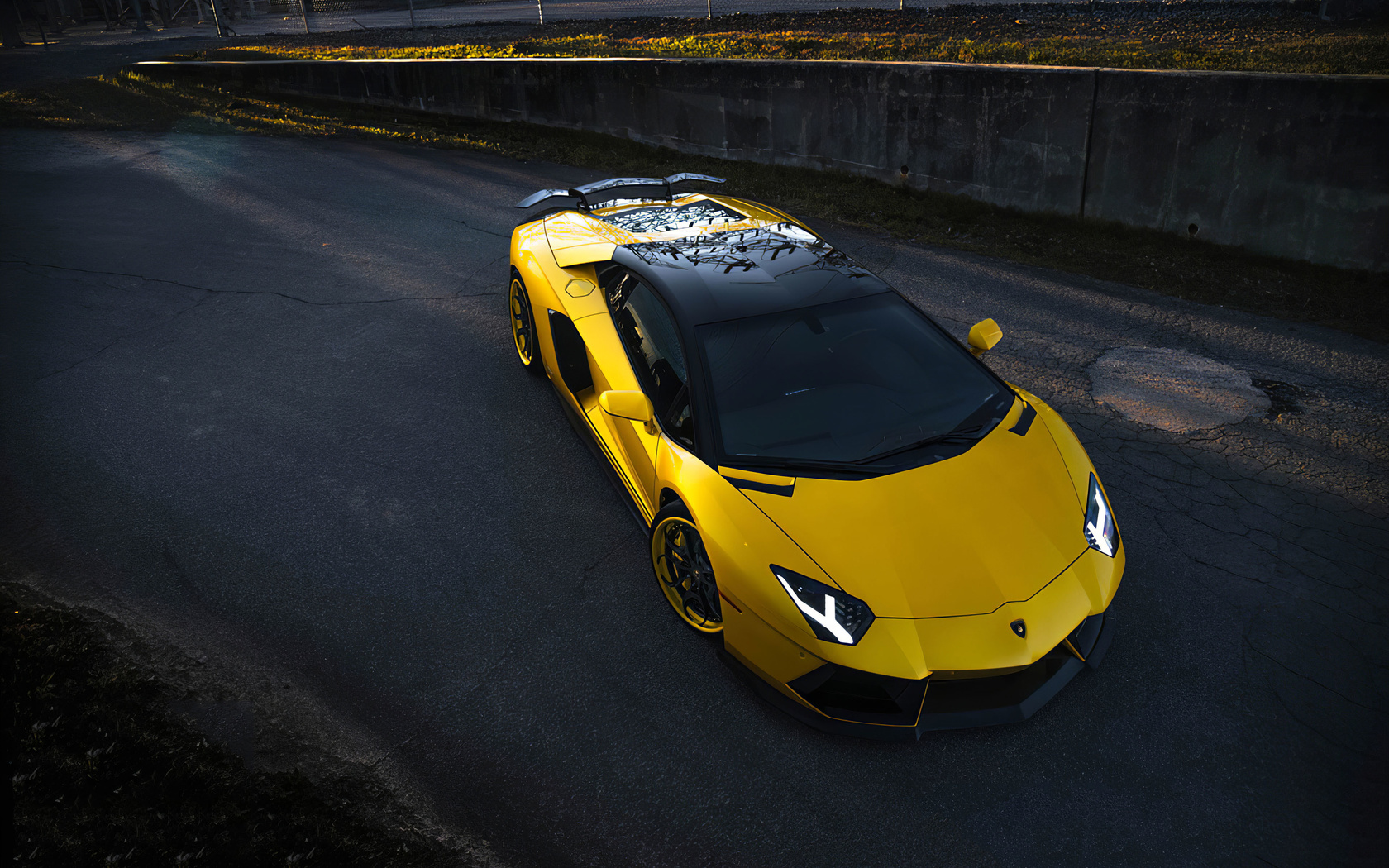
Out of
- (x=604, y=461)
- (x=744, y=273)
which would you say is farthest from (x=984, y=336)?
(x=604, y=461)

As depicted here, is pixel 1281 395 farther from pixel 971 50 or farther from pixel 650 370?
pixel 971 50

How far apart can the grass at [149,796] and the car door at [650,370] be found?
5.72ft

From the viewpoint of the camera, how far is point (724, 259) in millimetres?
4148

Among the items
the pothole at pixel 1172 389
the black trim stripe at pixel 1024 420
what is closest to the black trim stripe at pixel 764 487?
the black trim stripe at pixel 1024 420

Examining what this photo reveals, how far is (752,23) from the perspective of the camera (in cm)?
1376

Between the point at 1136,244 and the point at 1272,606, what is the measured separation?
467cm

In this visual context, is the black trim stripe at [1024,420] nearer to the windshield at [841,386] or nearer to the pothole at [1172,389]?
Answer: the windshield at [841,386]

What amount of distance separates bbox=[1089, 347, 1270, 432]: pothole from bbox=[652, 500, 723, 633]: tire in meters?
3.22

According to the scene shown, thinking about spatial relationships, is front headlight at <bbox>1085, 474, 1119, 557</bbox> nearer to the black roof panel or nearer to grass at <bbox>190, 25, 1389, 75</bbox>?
the black roof panel

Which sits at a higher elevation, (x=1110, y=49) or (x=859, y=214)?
(x=1110, y=49)

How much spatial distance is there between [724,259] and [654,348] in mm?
659

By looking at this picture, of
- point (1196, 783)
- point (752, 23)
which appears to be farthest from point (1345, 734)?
point (752, 23)

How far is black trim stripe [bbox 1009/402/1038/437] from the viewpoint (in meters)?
3.46

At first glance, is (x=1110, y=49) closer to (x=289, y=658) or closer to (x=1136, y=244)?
(x=1136, y=244)
